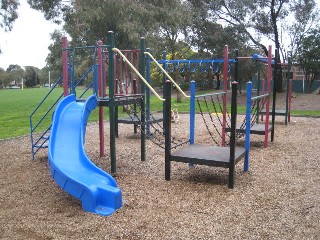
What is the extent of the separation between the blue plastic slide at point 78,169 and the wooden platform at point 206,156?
3.88 ft

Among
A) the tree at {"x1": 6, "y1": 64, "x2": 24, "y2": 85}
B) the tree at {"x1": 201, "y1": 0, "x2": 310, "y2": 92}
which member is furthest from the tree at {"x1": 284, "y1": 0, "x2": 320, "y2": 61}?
the tree at {"x1": 6, "y1": 64, "x2": 24, "y2": 85}

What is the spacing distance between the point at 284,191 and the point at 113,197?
220cm

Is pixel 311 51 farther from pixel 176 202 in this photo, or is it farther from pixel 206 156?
pixel 176 202

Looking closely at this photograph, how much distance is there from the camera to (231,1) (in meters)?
21.3

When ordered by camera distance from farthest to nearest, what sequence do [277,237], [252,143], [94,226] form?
[252,143], [94,226], [277,237]

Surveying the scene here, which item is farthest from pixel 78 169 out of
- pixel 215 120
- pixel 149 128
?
pixel 215 120

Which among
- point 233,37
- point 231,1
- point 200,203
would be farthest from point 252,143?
point 231,1

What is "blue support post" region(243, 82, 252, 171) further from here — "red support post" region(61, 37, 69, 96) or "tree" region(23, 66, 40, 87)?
"tree" region(23, 66, 40, 87)

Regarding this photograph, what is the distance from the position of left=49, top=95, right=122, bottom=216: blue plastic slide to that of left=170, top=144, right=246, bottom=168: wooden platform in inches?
46.6

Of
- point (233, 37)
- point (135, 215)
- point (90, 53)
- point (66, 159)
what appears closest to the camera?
point (135, 215)

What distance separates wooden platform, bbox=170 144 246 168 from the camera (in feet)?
15.4

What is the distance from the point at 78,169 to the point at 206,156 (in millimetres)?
1732

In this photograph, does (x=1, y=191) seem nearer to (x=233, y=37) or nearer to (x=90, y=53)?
(x=90, y=53)

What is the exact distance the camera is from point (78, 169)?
430 centimetres
